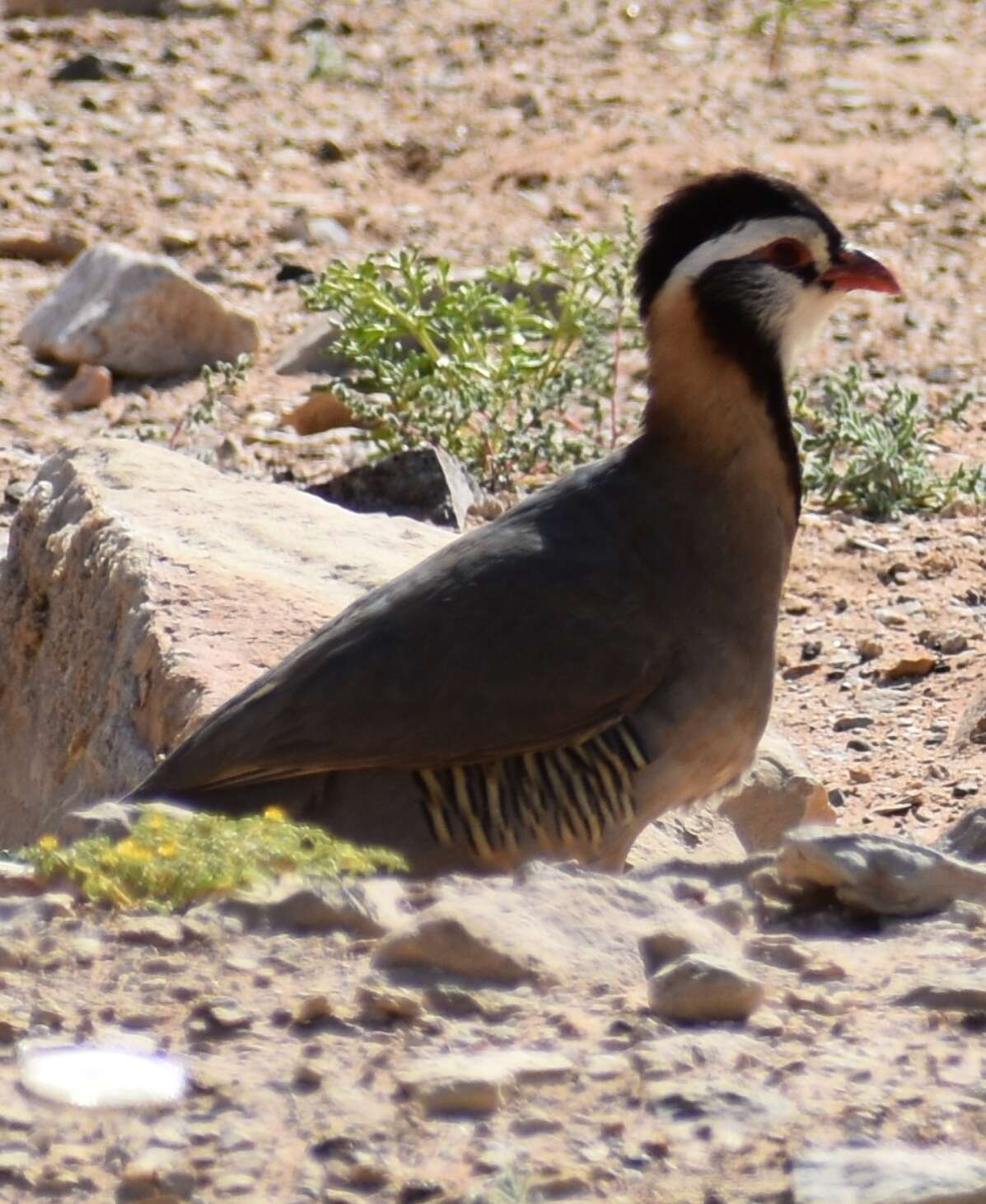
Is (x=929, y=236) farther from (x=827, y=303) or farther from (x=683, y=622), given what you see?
(x=683, y=622)

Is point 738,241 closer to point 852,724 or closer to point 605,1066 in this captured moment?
point 852,724

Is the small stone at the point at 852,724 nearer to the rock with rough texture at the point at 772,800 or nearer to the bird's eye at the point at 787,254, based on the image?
the rock with rough texture at the point at 772,800

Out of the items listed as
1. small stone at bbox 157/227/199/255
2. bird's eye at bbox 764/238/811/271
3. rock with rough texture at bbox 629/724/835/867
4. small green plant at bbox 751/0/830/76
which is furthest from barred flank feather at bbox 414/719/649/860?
small green plant at bbox 751/0/830/76

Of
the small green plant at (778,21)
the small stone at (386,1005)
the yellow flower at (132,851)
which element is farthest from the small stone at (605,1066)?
the small green plant at (778,21)

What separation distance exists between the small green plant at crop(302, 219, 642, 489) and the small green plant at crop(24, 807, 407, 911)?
5044 millimetres

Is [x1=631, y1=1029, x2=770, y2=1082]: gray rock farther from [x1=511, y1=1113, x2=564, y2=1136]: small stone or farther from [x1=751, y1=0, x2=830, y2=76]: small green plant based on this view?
[x1=751, y1=0, x2=830, y2=76]: small green plant

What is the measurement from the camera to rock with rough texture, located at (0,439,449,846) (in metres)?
6.80

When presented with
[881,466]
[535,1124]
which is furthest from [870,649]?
[535,1124]

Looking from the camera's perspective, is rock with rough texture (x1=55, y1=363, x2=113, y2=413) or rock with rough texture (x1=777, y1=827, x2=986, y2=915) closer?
rock with rough texture (x1=777, y1=827, x2=986, y2=915)

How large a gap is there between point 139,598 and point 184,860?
8.84 feet

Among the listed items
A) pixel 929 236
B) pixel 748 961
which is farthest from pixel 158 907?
pixel 929 236

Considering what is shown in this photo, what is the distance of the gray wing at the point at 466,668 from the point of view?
5684 millimetres

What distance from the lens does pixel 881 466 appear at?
10.0 m

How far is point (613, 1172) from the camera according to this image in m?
3.30
